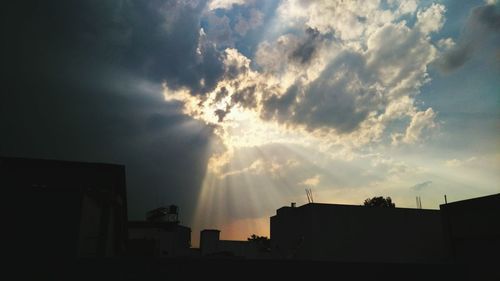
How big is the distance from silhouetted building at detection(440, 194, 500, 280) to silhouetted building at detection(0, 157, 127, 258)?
2768cm

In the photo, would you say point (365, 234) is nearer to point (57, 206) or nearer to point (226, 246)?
point (57, 206)

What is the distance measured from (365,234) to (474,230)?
39.3 feet

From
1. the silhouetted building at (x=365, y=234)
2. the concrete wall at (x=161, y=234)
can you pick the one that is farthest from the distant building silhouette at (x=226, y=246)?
the silhouetted building at (x=365, y=234)

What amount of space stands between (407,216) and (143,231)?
34.6m

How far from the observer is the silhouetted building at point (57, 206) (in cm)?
1488

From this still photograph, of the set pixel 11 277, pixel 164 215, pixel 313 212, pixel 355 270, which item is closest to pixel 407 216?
pixel 313 212

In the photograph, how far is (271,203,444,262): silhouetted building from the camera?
123ft

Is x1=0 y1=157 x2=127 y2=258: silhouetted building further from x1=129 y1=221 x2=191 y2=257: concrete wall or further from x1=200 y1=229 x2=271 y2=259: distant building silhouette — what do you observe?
x1=200 y1=229 x2=271 y2=259: distant building silhouette

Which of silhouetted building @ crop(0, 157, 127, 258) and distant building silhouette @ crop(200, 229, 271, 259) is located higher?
silhouetted building @ crop(0, 157, 127, 258)

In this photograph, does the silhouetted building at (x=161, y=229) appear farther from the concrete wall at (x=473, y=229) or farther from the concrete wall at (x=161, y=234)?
the concrete wall at (x=473, y=229)

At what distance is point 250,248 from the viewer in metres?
69.4

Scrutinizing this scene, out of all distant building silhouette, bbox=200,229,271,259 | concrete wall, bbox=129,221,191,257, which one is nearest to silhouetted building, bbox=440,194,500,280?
concrete wall, bbox=129,221,191,257

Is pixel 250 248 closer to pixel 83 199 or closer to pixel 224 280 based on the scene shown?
pixel 83 199

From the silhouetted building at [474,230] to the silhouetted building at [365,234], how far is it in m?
8.40
